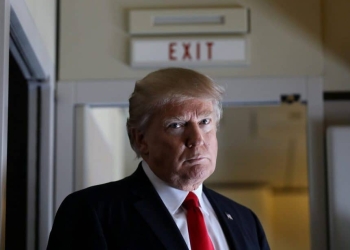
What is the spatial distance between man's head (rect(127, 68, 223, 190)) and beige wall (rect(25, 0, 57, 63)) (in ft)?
2.08

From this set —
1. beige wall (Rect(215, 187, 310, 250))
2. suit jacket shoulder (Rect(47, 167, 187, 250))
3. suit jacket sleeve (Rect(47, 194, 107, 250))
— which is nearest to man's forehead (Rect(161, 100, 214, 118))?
suit jacket shoulder (Rect(47, 167, 187, 250))

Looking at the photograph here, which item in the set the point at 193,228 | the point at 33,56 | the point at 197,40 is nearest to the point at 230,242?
the point at 193,228

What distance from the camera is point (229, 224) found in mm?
2006

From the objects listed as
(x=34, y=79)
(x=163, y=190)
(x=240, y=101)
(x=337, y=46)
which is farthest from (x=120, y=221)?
(x=337, y=46)

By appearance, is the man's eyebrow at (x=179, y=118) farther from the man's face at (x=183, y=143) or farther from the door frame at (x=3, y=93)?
the door frame at (x=3, y=93)

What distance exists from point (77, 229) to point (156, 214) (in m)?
0.20

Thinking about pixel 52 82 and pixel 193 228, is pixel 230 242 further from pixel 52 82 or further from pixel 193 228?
pixel 52 82

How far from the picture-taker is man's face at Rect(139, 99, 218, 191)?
6.26ft

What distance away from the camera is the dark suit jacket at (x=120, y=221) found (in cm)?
182

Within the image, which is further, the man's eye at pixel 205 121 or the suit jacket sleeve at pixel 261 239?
the suit jacket sleeve at pixel 261 239

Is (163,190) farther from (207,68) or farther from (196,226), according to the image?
(207,68)

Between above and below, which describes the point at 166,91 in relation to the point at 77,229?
above

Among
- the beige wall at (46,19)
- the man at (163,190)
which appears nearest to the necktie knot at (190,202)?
the man at (163,190)

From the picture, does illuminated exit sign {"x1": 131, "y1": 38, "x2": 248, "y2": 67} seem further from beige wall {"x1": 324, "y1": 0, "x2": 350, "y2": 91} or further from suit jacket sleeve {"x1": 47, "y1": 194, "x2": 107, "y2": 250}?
suit jacket sleeve {"x1": 47, "y1": 194, "x2": 107, "y2": 250}
